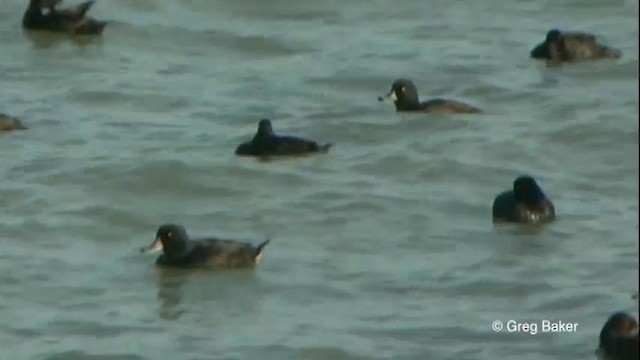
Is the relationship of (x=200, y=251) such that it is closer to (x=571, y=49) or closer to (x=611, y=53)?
(x=571, y=49)

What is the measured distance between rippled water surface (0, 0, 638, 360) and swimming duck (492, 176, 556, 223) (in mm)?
110

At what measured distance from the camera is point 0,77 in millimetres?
23094

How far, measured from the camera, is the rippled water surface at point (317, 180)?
47.5 feet

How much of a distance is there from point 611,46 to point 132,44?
4.74 m

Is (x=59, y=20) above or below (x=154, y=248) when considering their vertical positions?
above

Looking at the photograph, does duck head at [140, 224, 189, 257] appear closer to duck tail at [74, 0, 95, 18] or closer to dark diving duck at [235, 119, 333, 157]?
dark diving duck at [235, 119, 333, 157]

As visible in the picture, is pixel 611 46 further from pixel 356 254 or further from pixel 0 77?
pixel 356 254

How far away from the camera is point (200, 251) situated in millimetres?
15836

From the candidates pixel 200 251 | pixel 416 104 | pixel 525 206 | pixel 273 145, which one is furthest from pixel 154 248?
pixel 416 104

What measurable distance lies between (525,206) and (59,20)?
992cm

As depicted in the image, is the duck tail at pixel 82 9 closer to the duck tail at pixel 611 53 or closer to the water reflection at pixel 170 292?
the duck tail at pixel 611 53

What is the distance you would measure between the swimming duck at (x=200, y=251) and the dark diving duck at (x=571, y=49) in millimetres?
7474

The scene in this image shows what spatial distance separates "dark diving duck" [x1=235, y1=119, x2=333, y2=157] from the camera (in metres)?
19.2

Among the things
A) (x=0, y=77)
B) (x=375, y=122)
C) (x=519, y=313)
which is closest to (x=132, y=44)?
(x=0, y=77)
